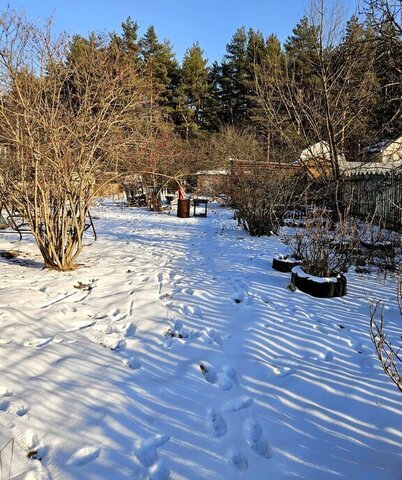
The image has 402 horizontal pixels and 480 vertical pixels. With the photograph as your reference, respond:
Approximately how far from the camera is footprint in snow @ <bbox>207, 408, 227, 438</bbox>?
2.11 metres

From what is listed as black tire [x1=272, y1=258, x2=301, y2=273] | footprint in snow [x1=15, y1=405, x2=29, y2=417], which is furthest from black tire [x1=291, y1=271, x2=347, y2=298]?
footprint in snow [x1=15, y1=405, x2=29, y2=417]

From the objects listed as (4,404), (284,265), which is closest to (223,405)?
(4,404)

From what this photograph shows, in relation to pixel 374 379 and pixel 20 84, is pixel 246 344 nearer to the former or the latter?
pixel 374 379

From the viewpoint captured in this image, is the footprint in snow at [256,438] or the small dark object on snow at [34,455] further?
the footprint in snow at [256,438]

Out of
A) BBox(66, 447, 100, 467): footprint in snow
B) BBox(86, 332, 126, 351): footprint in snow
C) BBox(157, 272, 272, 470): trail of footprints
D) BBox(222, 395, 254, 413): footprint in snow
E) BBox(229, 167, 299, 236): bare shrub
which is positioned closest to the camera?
BBox(66, 447, 100, 467): footprint in snow

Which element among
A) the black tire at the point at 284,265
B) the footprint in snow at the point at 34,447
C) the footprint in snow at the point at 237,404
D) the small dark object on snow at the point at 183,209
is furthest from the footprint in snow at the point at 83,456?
the small dark object on snow at the point at 183,209

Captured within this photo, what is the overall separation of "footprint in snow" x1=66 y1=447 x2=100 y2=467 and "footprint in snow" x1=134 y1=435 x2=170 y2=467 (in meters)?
0.22

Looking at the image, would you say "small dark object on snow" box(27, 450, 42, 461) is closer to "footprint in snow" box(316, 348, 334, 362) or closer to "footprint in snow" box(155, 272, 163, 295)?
"footprint in snow" box(316, 348, 334, 362)

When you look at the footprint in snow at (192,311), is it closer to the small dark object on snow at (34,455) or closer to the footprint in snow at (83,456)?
the footprint in snow at (83,456)

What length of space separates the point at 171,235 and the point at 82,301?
19.6ft

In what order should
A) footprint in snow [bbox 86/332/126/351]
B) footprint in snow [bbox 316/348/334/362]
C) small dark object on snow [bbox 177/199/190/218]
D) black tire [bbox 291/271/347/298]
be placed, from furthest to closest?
small dark object on snow [bbox 177/199/190/218]
black tire [bbox 291/271/347/298]
footprint in snow [bbox 86/332/126/351]
footprint in snow [bbox 316/348/334/362]

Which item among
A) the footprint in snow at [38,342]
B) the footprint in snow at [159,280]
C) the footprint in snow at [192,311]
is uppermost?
the footprint in snow at [159,280]

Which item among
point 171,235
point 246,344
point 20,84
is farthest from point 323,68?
point 246,344

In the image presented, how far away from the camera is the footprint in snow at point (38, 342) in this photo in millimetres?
A: 3019
